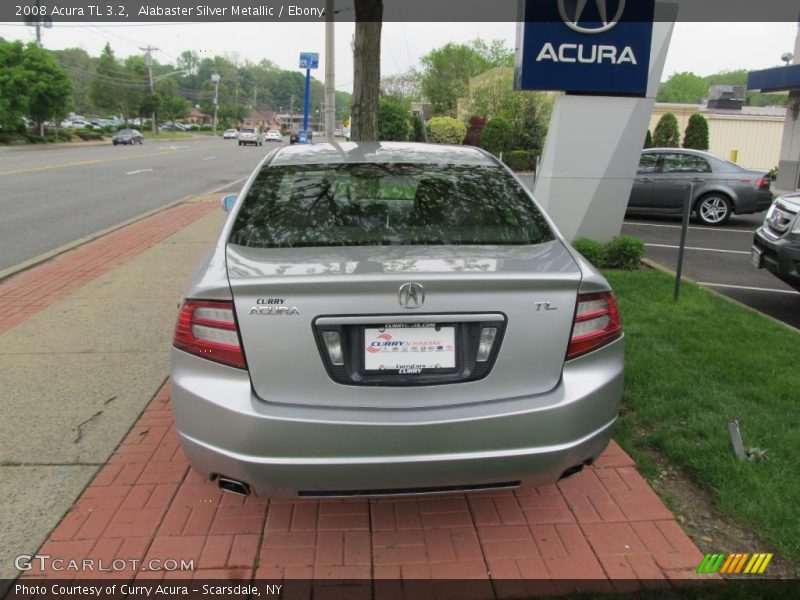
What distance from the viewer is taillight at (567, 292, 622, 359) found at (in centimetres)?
264

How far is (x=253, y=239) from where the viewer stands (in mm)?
3027

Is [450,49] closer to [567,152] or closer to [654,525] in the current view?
Answer: [567,152]

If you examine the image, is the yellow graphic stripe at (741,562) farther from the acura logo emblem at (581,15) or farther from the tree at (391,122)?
the tree at (391,122)

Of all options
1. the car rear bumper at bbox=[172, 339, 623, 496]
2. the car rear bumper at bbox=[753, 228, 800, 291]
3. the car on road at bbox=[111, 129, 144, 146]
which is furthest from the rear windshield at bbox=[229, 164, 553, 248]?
the car on road at bbox=[111, 129, 144, 146]

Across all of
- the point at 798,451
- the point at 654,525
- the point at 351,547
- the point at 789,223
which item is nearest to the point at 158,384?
the point at 351,547

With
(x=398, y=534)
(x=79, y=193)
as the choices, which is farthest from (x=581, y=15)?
(x=79, y=193)

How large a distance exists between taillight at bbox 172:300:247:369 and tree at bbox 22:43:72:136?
46361mm

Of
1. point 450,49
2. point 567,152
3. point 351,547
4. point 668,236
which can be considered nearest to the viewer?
point 351,547

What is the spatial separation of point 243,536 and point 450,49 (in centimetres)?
6669

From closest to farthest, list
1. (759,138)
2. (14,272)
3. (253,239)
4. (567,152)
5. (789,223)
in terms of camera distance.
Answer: (253,239) < (789,223) < (14,272) < (567,152) < (759,138)

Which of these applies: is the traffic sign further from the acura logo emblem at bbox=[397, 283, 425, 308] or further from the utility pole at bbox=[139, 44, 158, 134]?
the utility pole at bbox=[139, 44, 158, 134]

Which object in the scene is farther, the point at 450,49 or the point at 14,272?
the point at 450,49

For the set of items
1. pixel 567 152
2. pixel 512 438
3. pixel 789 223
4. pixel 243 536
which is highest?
pixel 567 152

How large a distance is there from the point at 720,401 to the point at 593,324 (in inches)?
73.4
